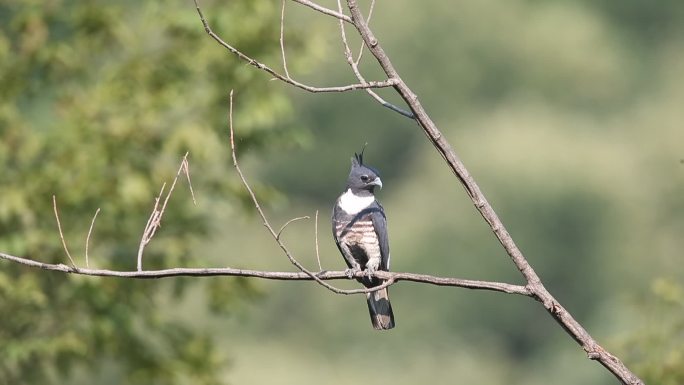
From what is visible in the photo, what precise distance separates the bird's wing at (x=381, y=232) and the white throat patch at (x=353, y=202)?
7 cm

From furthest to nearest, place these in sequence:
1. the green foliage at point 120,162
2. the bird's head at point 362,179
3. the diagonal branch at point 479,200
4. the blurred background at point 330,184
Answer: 1. the blurred background at point 330,184
2. the green foliage at point 120,162
3. the bird's head at point 362,179
4. the diagonal branch at point 479,200

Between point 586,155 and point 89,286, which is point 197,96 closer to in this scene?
point 89,286

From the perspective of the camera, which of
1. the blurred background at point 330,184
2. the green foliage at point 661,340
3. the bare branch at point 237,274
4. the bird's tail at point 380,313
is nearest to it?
the bare branch at point 237,274

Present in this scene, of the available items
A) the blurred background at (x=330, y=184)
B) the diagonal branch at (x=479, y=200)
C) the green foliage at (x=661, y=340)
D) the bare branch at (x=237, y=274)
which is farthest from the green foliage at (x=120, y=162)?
the diagonal branch at (x=479, y=200)

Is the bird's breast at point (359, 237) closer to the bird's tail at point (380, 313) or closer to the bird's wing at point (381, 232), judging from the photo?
the bird's wing at point (381, 232)

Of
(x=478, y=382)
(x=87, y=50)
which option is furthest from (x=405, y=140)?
(x=87, y=50)

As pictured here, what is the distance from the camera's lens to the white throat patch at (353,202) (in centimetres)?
743

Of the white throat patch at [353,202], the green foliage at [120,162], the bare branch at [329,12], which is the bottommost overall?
the bare branch at [329,12]

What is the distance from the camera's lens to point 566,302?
Answer: 4056cm

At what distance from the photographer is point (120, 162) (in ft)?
34.1

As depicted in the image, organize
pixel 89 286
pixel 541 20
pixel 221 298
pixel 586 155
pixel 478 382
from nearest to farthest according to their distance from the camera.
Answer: pixel 89 286
pixel 221 298
pixel 478 382
pixel 586 155
pixel 541 20

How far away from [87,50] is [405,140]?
119 ft

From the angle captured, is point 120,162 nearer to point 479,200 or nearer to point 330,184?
point 479,200

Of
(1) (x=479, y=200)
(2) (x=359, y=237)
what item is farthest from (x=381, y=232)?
(1) (x=479, y=200)
